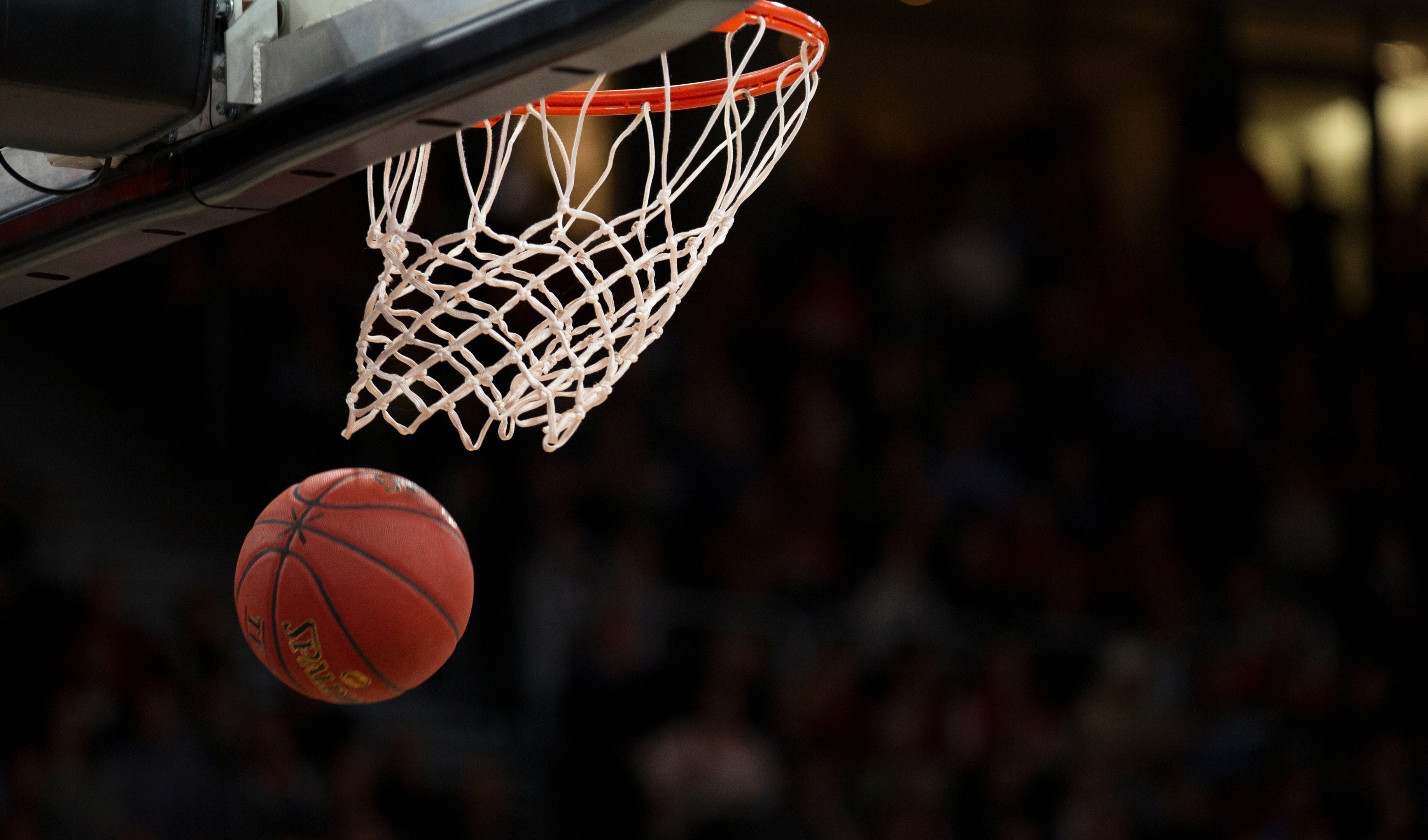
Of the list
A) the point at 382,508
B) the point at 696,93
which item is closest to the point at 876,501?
the point at 696,93

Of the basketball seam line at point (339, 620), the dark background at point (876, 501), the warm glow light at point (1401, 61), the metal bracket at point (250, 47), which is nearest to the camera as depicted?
the metal bracket at point (250, 47)

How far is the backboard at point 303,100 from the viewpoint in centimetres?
174

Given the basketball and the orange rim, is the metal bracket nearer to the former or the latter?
the orange rim

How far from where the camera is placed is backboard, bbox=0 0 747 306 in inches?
68.4

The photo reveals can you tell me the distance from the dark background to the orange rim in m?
3.22

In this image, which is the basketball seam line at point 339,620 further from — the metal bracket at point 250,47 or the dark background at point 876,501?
the dark background at point 876,501

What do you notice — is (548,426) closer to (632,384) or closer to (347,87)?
(347,87)

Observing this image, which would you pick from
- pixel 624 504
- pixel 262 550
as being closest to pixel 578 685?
pixel 624 504

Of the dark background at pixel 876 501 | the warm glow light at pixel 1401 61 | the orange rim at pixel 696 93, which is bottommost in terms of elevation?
the dark background at pixel 876 501

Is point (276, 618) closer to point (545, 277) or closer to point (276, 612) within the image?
point (276, 612)

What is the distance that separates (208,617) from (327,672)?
3266 millimetres

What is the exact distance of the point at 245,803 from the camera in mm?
5293

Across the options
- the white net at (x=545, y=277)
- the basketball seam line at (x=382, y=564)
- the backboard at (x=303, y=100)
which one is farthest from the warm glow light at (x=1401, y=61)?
the backboard at (x=303, y=100)

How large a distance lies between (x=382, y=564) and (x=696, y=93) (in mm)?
866
